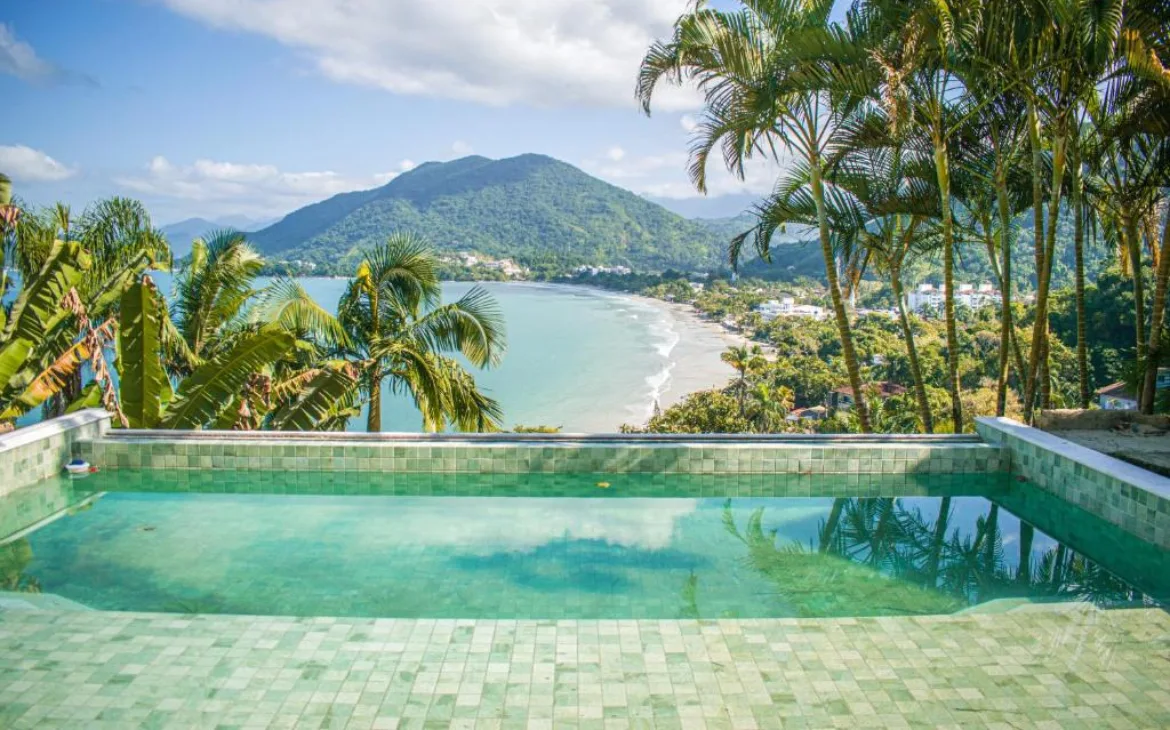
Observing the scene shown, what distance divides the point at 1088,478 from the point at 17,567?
579cm

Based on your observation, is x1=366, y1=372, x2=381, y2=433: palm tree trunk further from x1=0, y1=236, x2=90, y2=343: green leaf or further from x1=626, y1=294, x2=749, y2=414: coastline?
x1=626, y1=294, x2=749, y2=414: coastline

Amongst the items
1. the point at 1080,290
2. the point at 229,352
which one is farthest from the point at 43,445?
the point at 1080,290

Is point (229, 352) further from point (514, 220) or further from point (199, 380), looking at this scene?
point (514, 220)

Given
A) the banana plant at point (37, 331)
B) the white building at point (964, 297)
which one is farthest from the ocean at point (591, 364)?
the banana plant at point (37, 331)

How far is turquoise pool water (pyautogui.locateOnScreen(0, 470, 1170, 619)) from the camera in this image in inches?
151

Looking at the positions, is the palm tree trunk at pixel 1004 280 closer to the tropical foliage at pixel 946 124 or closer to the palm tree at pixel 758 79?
the tropical foliage at pixel 946 124

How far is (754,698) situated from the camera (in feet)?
8.53

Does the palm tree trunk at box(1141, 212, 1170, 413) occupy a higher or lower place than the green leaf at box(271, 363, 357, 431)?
higher

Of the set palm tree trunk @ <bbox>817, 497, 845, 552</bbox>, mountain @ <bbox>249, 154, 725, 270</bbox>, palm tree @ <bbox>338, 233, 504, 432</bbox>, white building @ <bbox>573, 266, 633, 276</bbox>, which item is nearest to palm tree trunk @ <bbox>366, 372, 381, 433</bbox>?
palm tree @ <bbox>338, 233, 504, 432</bbox>

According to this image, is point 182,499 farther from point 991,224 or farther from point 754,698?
point 991,224

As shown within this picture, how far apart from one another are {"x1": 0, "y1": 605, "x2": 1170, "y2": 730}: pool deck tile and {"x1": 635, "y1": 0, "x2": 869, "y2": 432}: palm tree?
4022 millimetres

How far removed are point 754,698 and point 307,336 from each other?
6992 mm

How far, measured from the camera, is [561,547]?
4508 millimetres

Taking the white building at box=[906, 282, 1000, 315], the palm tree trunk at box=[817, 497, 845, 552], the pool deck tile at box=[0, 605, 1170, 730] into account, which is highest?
the white building at box=[906, 282, 1000, 315]
